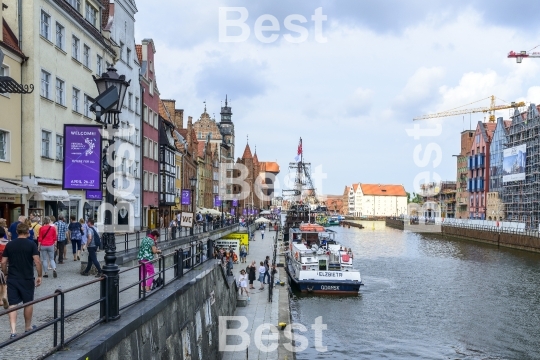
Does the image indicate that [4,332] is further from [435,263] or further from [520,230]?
[520,230]

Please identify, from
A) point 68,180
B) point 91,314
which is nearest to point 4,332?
point 91,314

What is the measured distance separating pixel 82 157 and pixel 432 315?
2248 cm

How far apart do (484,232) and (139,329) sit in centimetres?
→ 8418

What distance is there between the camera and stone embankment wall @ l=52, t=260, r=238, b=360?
8.08 m

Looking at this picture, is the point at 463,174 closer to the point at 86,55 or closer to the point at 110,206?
the point at 86,55

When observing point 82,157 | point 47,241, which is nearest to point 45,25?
point 47,241

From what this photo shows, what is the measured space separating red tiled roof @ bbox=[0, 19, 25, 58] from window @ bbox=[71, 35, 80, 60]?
5357mm

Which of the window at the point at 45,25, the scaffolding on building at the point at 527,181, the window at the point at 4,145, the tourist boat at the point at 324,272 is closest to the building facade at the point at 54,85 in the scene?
the window at the point at 45,25

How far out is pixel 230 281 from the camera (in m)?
24.2

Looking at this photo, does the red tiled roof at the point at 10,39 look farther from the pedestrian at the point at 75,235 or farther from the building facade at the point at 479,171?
the building facade at the point at 479,171

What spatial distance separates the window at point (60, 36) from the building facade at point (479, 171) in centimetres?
10071

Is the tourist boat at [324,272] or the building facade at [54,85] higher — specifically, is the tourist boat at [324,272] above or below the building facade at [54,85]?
below

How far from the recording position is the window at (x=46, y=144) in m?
27.4

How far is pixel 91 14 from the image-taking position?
3484 centimetres
